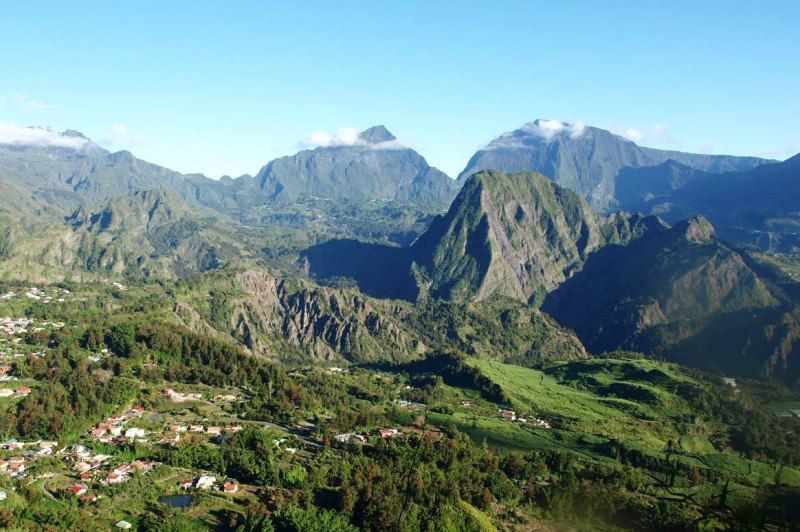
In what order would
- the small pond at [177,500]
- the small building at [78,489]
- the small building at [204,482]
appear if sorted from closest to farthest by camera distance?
1. the small building at [78,489]
2. the small pond at [177,500]
3. the small building at [204,482]

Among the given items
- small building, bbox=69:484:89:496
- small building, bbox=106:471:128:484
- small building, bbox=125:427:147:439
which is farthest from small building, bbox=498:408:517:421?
small building, bbox=69:484:89:496

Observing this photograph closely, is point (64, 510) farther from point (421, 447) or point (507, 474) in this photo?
point (507, 474)

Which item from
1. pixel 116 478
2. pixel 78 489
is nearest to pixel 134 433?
pixel 116 478

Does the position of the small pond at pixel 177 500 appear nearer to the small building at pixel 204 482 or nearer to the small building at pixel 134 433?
the small building at pixel 204 482

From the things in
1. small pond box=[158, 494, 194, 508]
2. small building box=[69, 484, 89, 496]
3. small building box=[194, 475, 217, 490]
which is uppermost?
small building box=[69, 484, 89, 496]

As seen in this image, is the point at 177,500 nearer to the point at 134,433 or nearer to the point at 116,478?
the point at 116,478

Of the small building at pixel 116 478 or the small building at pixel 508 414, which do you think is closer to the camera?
the small building at pixel 116 478

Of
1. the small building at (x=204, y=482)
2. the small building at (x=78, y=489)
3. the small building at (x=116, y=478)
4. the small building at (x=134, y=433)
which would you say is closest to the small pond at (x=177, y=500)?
the small building at (x=204, y=482)

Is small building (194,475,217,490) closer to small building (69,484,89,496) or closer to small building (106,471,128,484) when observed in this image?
small building (106,471,128,484)
